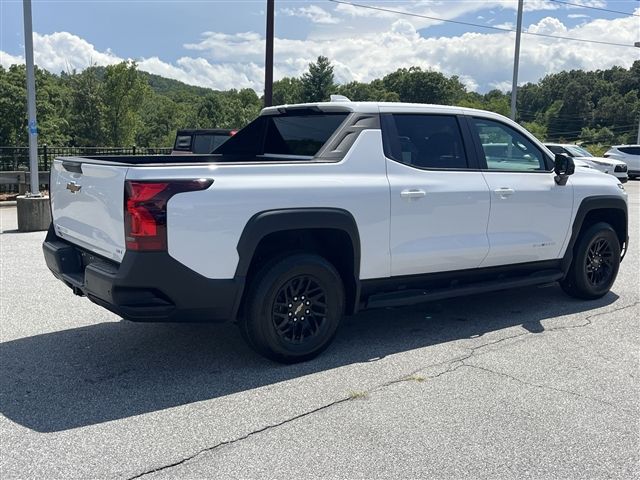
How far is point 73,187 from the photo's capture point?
14.7 ft

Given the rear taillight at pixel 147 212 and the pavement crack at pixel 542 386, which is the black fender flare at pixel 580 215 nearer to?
the pavement crack at pixel 542 386

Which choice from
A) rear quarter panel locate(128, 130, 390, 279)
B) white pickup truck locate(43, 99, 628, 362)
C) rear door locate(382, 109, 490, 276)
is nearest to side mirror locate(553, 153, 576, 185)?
white pickup truck locate(43, 99, 628, 362)

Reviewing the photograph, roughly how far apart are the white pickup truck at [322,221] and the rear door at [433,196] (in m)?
0.01

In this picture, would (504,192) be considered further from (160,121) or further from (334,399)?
(160,121)

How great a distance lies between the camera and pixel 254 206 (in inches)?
161

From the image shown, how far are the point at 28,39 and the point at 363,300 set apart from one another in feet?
28.6

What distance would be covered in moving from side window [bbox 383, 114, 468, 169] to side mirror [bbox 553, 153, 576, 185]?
1123 millimetres

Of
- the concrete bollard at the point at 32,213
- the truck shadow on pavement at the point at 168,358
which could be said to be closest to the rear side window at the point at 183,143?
the concrete bollard at the point at 32,213

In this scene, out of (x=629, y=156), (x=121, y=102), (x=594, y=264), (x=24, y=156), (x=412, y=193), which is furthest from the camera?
(x=121, y=102)

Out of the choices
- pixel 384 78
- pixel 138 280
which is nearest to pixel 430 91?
pixel 384 78

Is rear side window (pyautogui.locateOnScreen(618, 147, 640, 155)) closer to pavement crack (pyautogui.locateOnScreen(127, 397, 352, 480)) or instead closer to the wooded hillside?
pavement crack (pyautogui.locateOnScreen(127, 397, 352, 480))

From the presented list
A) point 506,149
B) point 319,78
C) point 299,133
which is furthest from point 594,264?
point 319,78

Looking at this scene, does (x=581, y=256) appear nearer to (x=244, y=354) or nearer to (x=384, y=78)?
(x=244, y=354)

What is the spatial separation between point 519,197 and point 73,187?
3.76 meters
